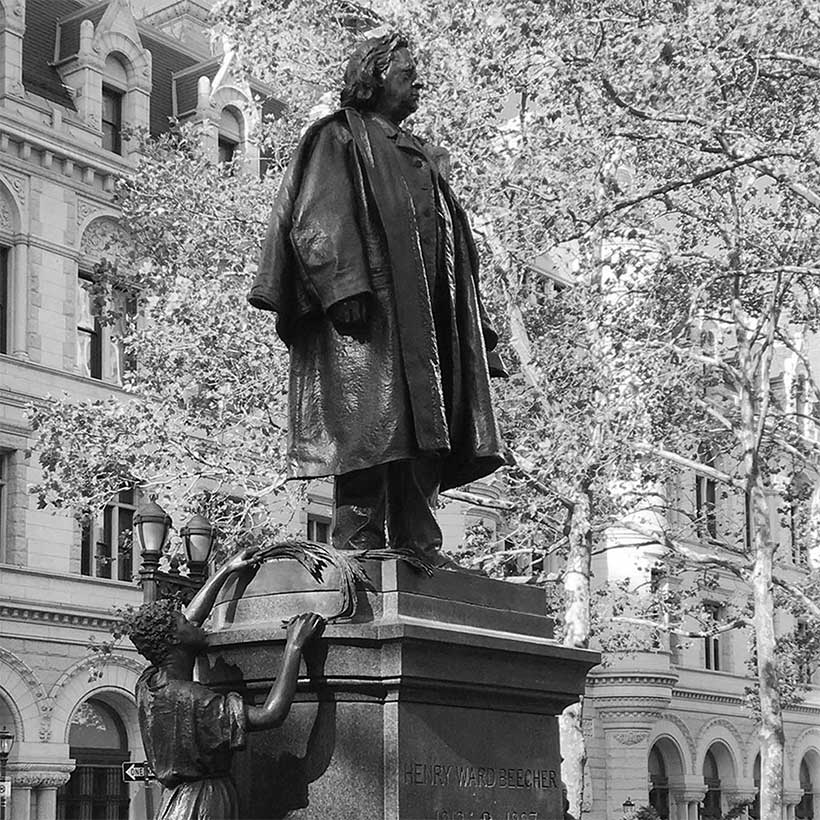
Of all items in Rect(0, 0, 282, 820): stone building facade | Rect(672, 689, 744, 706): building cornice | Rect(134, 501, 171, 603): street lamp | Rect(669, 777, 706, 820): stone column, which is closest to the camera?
Rect(134, 501, 171, 603): street lamp

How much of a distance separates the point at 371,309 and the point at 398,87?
3.46 ft

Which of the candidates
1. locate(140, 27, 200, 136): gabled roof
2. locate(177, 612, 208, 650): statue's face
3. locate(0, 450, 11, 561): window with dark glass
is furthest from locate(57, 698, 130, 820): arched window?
locate(177, 612, 208, 650): statue's face

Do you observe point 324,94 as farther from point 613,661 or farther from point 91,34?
point 613,661

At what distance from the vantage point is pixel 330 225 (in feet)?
22.5

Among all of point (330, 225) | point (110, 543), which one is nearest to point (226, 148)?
point (110, 543)

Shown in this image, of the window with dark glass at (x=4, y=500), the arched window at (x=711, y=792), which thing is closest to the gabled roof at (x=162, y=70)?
the window with dark glass at (x=4, y=500)

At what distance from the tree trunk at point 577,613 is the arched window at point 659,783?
22229 mm

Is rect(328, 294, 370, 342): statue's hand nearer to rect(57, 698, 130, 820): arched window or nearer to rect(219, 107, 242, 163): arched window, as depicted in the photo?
rect(57, 698, 130, 820): arched window

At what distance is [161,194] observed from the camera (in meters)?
24.4

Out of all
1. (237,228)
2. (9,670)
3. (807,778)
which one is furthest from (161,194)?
(807,778)

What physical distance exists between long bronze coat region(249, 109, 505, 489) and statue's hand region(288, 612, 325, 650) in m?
0.79

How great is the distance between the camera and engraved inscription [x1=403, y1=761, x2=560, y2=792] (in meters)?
6.29

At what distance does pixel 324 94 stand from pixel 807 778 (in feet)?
118

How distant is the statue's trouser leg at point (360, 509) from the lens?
22.6ft
